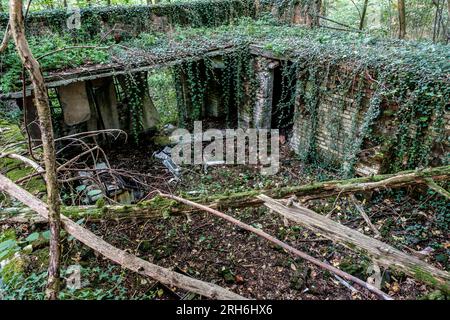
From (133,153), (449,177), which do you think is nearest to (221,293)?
(449,177)

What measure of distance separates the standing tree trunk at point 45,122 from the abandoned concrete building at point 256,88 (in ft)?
10.9

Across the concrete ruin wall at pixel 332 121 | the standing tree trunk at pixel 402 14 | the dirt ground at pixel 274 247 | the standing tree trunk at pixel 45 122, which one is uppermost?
the standing tree trunk at pixel 402 14

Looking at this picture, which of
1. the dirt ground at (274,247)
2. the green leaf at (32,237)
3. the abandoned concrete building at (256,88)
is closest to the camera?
the green leaf at (32,237)

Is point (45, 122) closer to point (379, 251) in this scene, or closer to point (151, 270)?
point (151, 270)

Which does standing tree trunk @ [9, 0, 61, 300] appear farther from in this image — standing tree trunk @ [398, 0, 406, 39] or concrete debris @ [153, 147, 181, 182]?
standing tree trunk @ [398, 0, 406, 39]

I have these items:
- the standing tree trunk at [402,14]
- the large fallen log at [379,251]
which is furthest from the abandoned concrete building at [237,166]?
the standing tree trunk at [402,14]

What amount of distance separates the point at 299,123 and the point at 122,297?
261 inches

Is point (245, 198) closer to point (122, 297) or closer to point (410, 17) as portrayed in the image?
point (122, 297)

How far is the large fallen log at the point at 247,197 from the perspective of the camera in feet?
10.4

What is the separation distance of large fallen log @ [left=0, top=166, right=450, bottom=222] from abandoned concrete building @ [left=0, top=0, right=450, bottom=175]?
2632 mm

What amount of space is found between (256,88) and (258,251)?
5380 millimetres

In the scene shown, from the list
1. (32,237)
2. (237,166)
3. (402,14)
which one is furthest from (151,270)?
(402,14)

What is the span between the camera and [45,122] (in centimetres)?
195

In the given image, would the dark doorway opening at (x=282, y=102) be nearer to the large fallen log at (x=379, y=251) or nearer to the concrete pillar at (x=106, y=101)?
the concrete pillar at (x=106, y=101)
